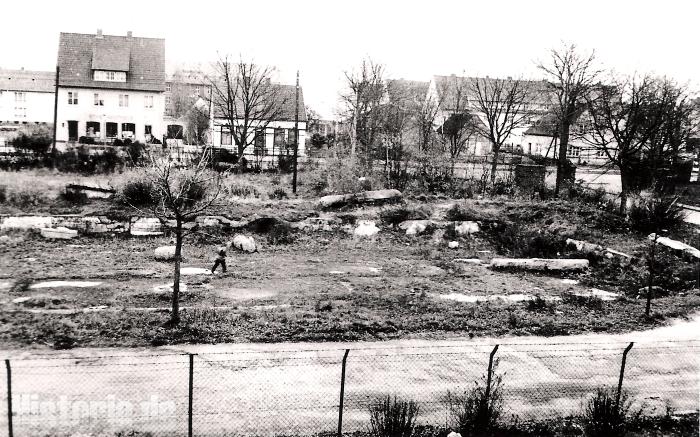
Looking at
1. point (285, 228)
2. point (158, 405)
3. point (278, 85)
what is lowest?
point (158, 405)

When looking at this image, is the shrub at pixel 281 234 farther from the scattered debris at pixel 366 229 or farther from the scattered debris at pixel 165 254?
the scattered debris at pixel 165 254

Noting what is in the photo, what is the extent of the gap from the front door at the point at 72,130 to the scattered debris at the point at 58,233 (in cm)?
3428

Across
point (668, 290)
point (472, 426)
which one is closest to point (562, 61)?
point (668, 290)

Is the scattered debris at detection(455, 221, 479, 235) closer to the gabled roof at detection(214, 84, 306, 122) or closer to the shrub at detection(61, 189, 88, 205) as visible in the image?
the shrub at detection(61, 189, 88, 205)

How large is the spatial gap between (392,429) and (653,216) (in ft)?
66.6

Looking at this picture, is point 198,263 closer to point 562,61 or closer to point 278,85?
point 562,61

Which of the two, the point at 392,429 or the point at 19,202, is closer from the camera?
the point at 392,429

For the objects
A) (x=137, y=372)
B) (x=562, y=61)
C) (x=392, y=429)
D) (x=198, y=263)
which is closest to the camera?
(x=392, y=429)

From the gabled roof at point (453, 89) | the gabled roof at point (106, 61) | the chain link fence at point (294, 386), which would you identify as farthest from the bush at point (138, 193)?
the gabled roof at point (453, 89)

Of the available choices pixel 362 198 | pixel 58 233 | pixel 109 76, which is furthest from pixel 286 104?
pixel 58 233

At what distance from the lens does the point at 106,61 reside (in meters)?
52.7

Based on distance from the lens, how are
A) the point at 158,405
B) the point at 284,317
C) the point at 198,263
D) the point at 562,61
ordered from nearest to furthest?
the point at 158,405 < the point at 284,317 < the point at 198,263 < the point at 562,61

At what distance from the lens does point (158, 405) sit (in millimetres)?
9930

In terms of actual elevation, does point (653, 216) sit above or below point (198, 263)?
above
